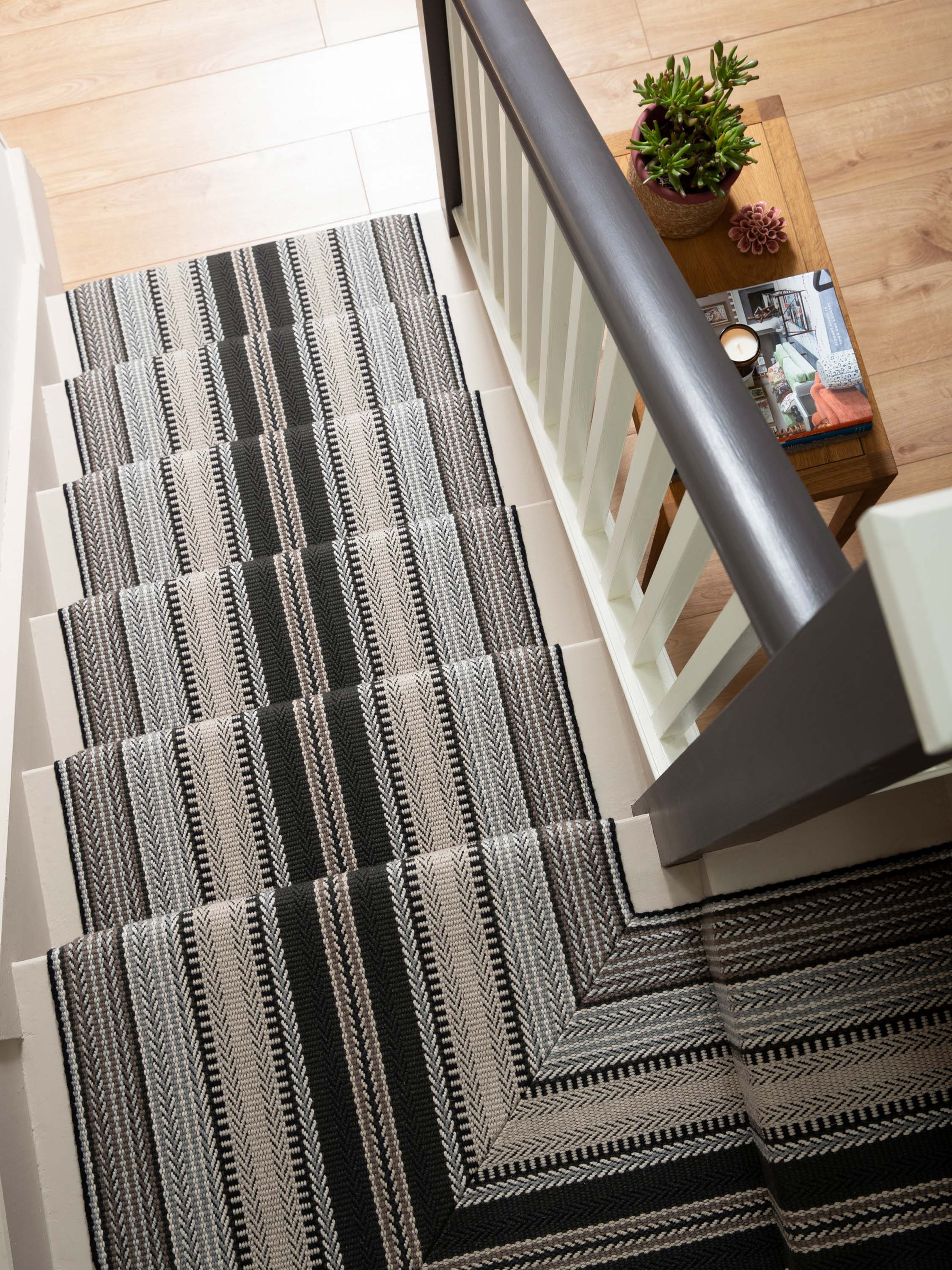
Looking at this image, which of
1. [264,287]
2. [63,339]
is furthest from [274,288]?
[63,339]

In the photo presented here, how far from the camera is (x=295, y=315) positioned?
2.13m

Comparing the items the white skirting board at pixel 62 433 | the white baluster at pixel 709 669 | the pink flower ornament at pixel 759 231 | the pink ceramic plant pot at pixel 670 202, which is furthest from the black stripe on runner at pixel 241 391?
the white baluster at pixel 709 669

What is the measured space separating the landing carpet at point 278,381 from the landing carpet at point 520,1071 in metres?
1.00

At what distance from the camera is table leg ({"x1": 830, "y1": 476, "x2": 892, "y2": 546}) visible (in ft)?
5.99

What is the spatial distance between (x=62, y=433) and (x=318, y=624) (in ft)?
2.68

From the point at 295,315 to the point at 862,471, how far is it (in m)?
1.22

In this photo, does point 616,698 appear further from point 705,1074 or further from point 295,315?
point 295,315

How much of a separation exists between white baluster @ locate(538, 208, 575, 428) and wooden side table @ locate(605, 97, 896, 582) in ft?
1.08

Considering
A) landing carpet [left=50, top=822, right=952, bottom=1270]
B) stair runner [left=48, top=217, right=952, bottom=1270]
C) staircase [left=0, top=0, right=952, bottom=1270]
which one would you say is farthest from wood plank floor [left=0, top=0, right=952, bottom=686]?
landing carpet [left=50, top=822, right=952, bottom=1270]

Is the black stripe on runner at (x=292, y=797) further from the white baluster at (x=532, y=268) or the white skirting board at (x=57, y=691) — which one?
the white baluster at (x=532, y=268)

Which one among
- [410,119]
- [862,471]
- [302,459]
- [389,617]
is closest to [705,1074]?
[389,617]

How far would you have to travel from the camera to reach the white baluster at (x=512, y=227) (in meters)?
1.33

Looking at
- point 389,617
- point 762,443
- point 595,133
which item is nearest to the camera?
point 762,443

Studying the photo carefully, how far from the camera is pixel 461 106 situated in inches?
70.1
